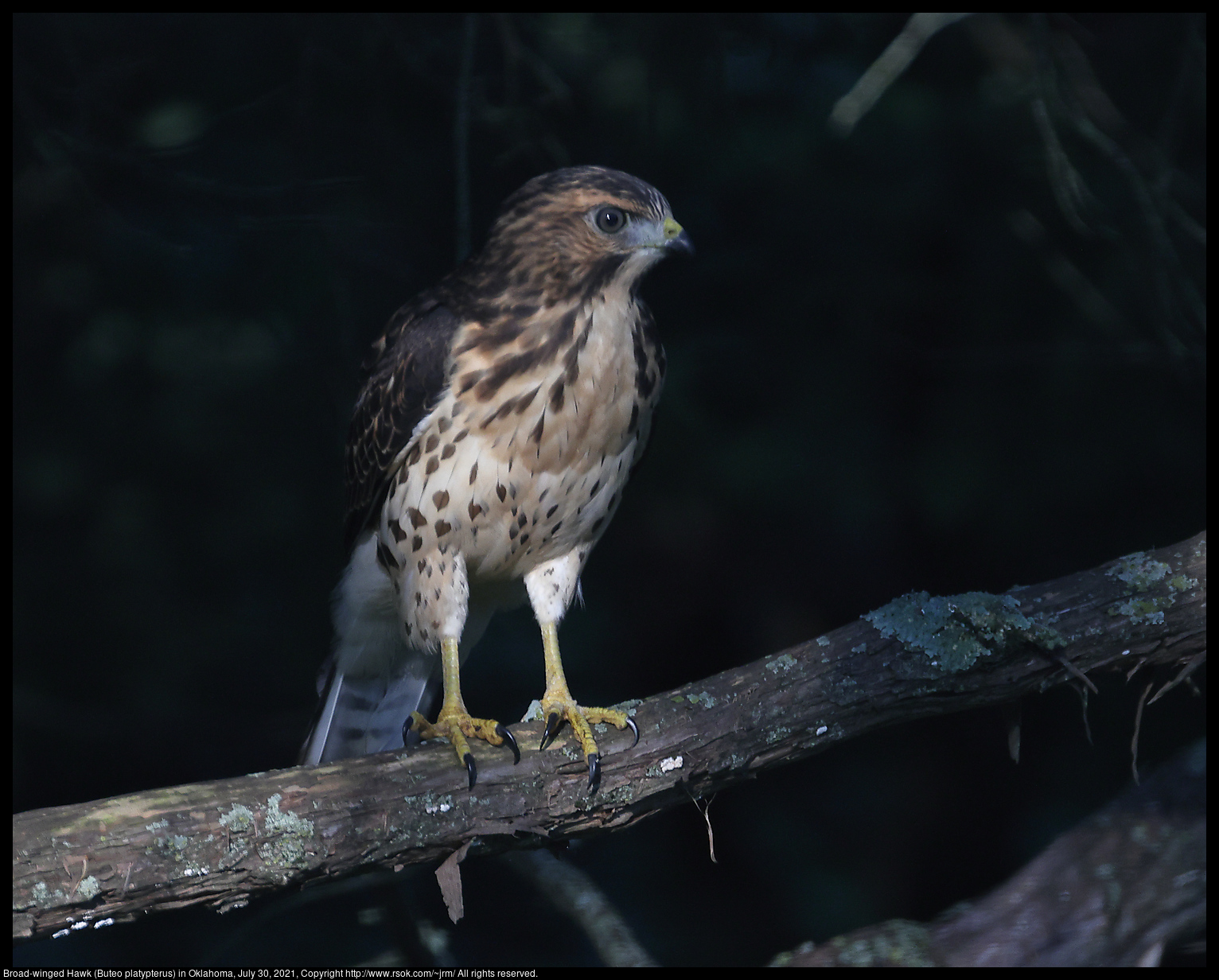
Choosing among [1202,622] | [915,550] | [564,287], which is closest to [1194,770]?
[1202,622]

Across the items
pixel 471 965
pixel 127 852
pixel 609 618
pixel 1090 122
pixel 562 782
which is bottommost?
pixel 471 965

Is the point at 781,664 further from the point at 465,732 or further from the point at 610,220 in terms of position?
the point at 610,220

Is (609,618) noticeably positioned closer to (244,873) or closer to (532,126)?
(532,126)

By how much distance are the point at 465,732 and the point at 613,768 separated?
361mm

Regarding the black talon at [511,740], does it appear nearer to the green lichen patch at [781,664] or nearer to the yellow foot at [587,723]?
the yellow foot at [587,723]

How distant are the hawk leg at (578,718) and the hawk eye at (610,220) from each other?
1.06 meters

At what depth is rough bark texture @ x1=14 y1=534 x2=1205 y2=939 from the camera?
1.96 m

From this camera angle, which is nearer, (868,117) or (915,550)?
(868,117)

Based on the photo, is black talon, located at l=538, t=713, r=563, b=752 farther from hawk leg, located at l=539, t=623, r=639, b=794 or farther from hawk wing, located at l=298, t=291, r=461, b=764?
hawk wing, located at l=298, t=291, r=461, b=764

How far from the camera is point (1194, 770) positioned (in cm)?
264

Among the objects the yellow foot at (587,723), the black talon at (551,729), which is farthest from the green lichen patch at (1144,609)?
the black talon at (551,729)

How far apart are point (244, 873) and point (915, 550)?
2.56 metres

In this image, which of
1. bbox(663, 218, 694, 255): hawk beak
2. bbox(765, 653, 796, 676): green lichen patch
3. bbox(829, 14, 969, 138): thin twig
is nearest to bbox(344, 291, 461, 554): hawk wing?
bbox(663, 218, 694, 255): hawk beak

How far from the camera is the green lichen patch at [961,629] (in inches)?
97.1
